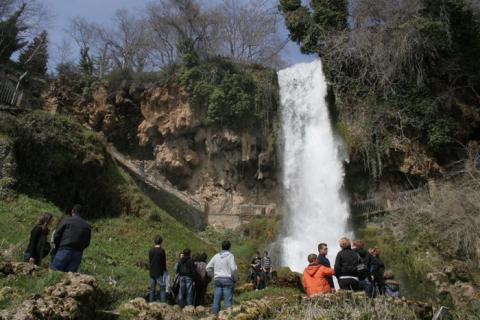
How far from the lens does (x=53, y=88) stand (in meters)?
30.9

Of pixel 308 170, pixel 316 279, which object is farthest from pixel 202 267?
pixel 308 170

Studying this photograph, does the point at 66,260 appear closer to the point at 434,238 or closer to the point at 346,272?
the point at 346,272

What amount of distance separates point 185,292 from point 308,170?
1689 cm

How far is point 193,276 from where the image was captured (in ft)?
26.6

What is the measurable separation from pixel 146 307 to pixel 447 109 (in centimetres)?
1922

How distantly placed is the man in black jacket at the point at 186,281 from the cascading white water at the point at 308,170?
39.2ft

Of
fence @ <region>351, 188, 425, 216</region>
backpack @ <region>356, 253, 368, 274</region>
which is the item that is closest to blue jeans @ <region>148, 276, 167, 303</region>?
backpack @ <region>356, 253, 368, 274</region>

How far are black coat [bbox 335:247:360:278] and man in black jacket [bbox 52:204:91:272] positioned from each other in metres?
3.89

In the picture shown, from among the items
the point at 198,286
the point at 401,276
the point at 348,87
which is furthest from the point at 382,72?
the point at 198,286

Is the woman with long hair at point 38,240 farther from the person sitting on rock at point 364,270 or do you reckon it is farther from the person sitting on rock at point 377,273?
the person sitting on rock at point 377,273

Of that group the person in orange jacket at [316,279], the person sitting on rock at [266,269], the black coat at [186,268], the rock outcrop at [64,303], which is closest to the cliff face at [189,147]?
the person sitting on rock at [266,269]

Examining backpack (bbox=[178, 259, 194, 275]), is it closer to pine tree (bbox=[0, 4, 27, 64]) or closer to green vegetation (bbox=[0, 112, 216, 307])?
green vegetation (bbox=[0, 112, 216, 307])

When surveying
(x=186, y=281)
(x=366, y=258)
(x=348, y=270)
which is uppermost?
(x=366, y=258)

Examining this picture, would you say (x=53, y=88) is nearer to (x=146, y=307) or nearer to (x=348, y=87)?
(x=348, y=87)
